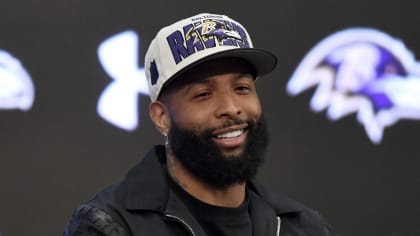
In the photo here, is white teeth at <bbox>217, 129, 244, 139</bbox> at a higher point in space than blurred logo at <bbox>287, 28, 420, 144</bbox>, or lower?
higher

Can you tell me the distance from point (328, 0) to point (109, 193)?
6.03 ft

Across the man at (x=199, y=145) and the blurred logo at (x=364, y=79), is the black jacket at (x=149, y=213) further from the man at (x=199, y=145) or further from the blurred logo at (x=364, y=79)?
the blurred logo at (x=364, y=79)

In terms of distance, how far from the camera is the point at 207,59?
175 cm

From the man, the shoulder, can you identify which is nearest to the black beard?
the man

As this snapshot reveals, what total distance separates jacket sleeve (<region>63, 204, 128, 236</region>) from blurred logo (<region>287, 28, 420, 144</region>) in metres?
1.68

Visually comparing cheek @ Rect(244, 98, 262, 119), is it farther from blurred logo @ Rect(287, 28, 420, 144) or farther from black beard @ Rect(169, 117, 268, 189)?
blurred logo @ Rect(287, 28, 420, 144)

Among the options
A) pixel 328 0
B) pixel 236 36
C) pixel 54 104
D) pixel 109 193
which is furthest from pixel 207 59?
pixel 328 0

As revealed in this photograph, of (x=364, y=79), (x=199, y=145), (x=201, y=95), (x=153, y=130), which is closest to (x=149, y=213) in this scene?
(x=199, y=145)

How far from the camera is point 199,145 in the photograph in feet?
5.78

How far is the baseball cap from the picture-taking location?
177 cm

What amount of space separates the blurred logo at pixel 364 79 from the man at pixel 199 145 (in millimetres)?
1422

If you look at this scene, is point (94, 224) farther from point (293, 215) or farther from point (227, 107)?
point (293, 215)

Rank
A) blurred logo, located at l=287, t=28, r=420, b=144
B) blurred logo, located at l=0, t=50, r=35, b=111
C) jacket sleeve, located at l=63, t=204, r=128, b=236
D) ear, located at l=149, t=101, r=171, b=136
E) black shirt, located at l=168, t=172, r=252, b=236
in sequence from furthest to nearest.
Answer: blurred logo, located at l=287, t=28, r=420, b=144 < blurred logo, located at l=0, t=50, r=35, b=111 < ear, located at l=149, t=101, r=171, b=136 < black shirt, located at l=168, t=172, r=252, b=236 < jacket sleeve, located at l=63, t=204, r=128, b=236

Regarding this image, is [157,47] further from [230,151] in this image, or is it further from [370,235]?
[370,235]
